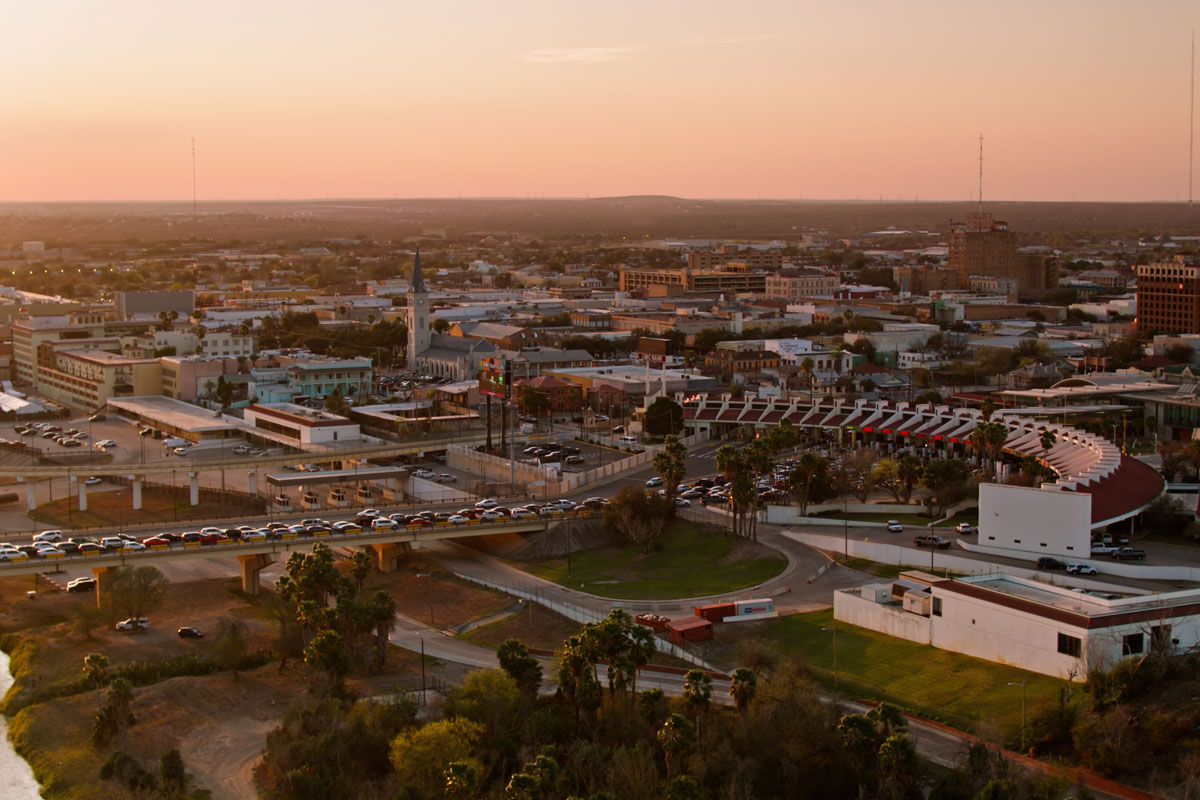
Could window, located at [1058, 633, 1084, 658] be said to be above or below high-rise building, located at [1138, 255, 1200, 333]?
below

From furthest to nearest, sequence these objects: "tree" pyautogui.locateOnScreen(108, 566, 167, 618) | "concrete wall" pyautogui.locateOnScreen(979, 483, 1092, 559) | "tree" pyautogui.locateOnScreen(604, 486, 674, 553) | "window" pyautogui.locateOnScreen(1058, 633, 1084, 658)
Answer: "tree" pyautogui.locateOnScreen(604, 486, 674, 553)
"tree" pyautogui.locateOnScreen(108, 566, 167, 618)
"concrete wall" pyautogui.locateOnScreen(979, 483, 1092, 559)
"window" pyautogui.locateOnScreen(1058, 633, 1084, 658)

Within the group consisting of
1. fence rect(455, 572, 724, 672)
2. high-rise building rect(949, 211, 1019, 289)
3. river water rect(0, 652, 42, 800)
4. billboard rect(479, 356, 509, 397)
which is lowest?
river water rect(0, 652, 42, 800)

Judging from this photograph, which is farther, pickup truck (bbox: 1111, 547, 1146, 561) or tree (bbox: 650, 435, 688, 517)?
tree (bbox: 650, 435, 688, 517)

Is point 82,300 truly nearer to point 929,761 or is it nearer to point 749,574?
point 749,574

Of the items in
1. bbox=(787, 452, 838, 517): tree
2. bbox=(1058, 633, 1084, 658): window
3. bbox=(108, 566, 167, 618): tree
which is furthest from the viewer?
bbox=(787, 452, 838, 517): tree

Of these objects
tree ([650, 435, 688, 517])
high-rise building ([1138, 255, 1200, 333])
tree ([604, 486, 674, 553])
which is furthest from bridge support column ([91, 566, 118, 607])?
high-rise building ([1138, 255, 1200, 333])

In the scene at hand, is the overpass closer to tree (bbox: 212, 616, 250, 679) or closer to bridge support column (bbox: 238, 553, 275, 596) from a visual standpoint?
bridge support column (bbox: 238, 553, 275, 596)

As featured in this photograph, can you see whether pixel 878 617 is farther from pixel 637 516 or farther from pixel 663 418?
pixel 663 418

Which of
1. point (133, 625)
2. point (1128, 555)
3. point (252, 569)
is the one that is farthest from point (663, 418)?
point (133, 625)
